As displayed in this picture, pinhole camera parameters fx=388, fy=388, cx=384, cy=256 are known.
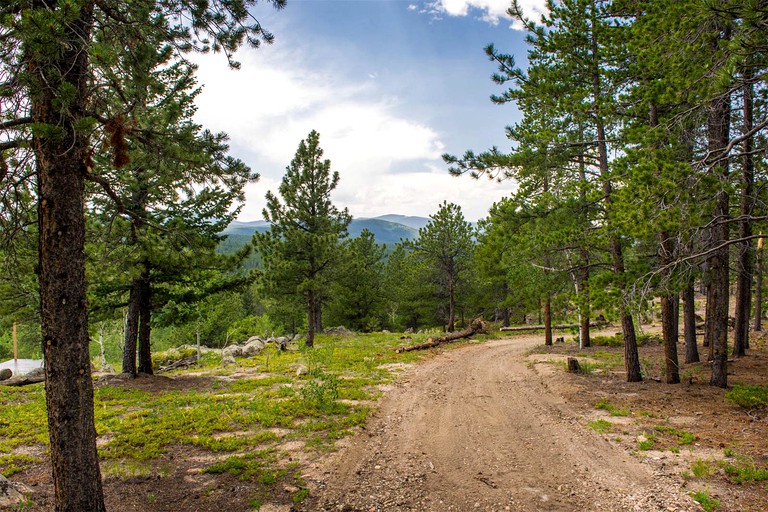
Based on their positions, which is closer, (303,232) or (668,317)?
(668,317)

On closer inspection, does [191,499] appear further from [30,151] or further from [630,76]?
[630,76]

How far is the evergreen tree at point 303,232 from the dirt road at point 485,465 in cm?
1255

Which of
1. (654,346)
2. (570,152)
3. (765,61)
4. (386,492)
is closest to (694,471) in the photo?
(386,492)

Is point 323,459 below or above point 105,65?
below

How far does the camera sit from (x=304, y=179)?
75.5 feet

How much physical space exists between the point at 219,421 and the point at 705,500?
8929 mm

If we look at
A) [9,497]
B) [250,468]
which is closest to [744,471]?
[250,468]

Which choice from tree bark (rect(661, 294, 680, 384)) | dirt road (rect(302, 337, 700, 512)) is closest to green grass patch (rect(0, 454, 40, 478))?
dirt road (rect(302, 337, 700, 512))

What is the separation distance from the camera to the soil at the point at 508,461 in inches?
215

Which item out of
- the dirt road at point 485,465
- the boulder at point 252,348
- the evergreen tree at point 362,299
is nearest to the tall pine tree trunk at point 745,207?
the dirt road at point 485,465

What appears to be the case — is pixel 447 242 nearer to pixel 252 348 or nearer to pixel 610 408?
pixel 252 348

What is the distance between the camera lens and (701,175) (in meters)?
6.70

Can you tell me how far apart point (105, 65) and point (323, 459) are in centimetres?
659

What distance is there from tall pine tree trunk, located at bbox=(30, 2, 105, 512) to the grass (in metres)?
2.37
